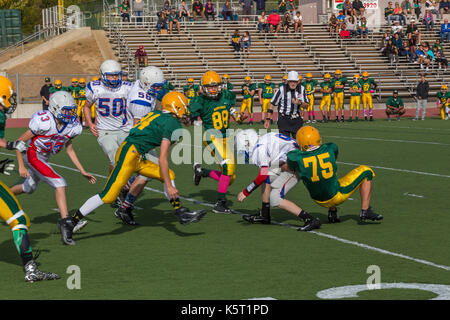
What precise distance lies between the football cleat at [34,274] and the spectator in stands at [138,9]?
97.2 feet

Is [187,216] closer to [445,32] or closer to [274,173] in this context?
[274,173]

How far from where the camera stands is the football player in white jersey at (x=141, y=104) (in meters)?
7.89

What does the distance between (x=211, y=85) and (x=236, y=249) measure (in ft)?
9.79

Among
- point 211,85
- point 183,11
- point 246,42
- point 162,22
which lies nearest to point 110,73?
point 211,85

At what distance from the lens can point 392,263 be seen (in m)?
5.85

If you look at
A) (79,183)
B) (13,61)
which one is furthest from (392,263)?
(13,61)

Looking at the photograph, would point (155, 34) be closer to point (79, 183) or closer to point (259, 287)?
point (79, 183)

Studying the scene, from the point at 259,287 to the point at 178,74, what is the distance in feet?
86.1

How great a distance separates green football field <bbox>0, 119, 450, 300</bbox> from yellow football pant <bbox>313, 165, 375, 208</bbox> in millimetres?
346

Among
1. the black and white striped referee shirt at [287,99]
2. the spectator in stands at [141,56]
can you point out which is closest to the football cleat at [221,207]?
the black and white striped referee shirt at [287,99]

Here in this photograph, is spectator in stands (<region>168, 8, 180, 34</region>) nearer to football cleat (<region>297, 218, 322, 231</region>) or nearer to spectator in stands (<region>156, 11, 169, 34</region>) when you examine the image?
spectator in stands (<region>156, 11, 169, 34</region>)

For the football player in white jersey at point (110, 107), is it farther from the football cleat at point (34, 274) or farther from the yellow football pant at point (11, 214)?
the football cleat at point (34, 274)

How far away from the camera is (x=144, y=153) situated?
→ 7203 mm

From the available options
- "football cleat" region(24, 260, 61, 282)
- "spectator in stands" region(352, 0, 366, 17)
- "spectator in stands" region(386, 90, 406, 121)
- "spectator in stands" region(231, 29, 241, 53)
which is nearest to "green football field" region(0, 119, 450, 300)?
"football cleat" region(24, 260, 61, 282)
